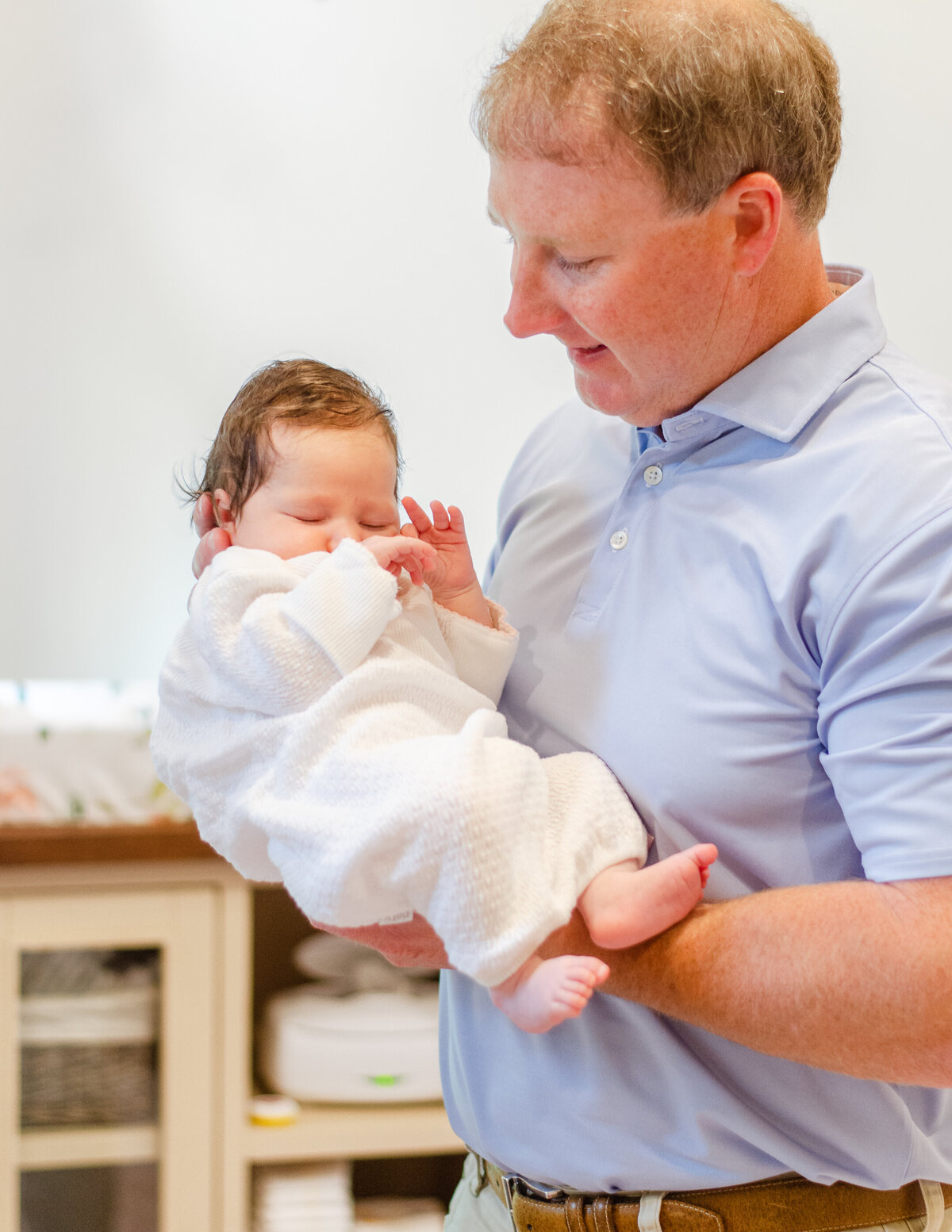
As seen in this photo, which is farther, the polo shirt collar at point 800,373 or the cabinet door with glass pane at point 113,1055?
the cabinet door with glass pane at point 113,1055

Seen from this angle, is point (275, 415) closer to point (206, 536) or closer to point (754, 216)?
point (206, 536)

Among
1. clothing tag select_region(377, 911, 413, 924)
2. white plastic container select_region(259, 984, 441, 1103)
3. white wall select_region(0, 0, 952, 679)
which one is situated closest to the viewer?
clothing tag select_region(377, 911, 413, 924)

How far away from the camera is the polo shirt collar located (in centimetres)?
103


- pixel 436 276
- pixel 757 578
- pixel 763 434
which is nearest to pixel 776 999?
pixel 757 578

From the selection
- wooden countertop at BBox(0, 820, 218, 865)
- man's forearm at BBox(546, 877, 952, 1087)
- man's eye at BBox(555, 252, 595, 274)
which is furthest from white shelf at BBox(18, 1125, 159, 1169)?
man's eye at BBox(555, 252, 595, 274)

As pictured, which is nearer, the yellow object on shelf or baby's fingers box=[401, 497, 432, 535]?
baby's fingers box=[401, 497, 432, 535]

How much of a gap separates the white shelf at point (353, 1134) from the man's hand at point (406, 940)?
3.32ft

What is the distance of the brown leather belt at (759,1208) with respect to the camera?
101 cm

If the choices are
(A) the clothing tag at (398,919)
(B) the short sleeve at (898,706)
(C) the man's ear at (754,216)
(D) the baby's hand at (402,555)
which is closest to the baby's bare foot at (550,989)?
(A) the clothing tag at (398,919)

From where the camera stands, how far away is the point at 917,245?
2639 mm

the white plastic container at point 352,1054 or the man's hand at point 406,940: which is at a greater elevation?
the man's hand at point 406,940

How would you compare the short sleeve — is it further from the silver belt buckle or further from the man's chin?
the silver belt buckle

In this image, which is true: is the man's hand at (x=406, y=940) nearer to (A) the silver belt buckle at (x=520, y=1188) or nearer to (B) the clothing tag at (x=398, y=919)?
(B) the clothing tag at (x=398, y=919)

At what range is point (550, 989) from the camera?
85 cm
